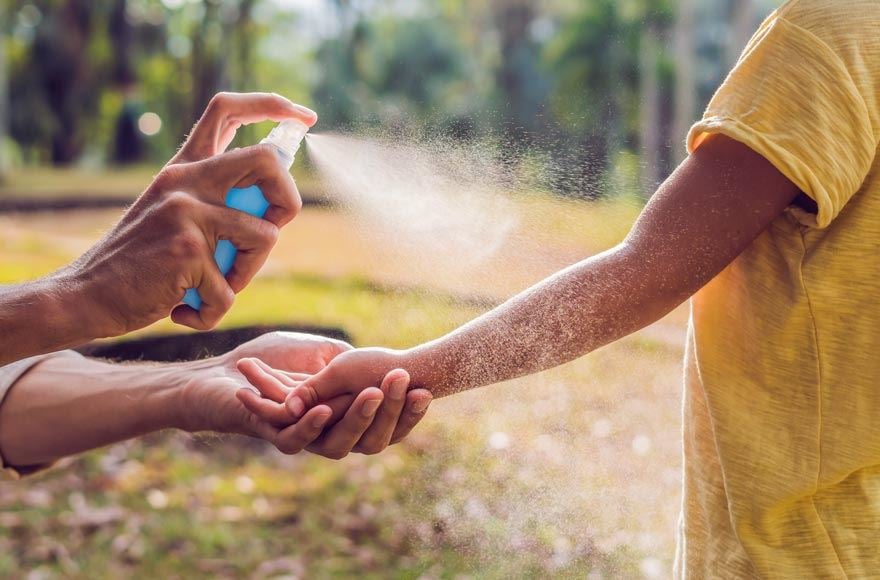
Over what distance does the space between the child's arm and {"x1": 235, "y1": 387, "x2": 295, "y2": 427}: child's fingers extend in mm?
215

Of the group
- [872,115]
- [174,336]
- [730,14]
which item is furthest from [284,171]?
[730,14]

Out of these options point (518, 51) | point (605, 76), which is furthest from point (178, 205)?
point (518, 51)

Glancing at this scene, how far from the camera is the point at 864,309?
1387 millimetres

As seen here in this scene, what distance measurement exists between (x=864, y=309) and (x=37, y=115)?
2965cm

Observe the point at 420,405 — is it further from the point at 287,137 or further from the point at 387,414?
the point at 287,137

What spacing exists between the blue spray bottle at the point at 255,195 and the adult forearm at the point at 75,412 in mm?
464

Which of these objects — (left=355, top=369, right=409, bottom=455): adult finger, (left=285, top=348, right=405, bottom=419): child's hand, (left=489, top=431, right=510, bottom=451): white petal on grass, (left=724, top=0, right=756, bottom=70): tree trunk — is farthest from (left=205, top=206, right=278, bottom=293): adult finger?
(left=724, top=0, right=756, bottom=70): tree trunk

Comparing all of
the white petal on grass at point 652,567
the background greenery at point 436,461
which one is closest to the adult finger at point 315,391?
the background greenery at point 436,461

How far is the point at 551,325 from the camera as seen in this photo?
5.07 feet

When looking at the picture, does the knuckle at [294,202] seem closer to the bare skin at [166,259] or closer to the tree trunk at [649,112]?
the bare skin at [166,259]

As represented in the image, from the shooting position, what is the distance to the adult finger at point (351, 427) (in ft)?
5.50

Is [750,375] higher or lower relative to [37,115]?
higher

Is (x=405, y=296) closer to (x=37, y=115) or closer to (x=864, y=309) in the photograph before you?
(x=864, y=309)

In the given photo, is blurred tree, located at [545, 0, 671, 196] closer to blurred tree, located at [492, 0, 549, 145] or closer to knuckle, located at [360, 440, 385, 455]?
knuckle, located at [360, 440, 385, 455]
